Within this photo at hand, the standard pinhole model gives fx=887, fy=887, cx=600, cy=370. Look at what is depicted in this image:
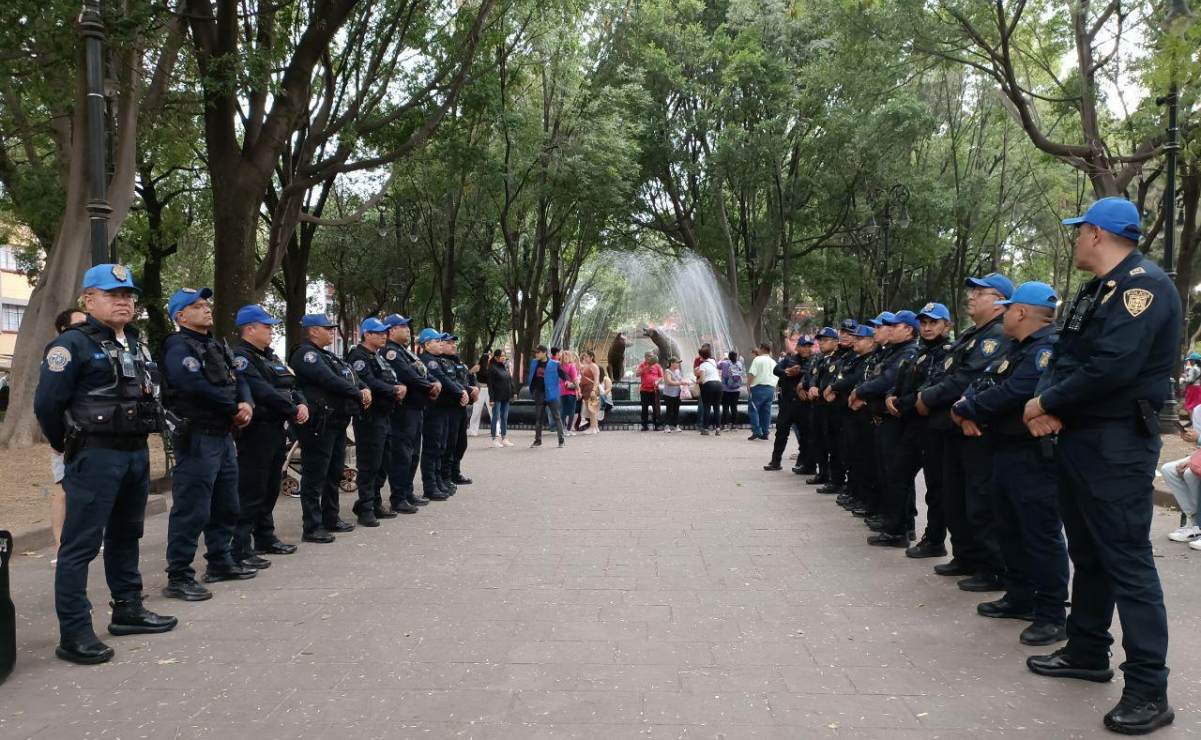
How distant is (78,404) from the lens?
4.72 meters

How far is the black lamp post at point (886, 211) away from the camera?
25.2 metres

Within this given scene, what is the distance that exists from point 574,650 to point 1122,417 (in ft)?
9.36

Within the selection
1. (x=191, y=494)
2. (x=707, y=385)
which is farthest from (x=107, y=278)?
(x=707, y=385)

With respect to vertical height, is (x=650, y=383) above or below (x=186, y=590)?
above

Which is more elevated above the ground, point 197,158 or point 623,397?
point 197,158

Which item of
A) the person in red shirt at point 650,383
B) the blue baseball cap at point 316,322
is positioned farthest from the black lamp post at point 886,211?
the blue baseball cap at point 316,322

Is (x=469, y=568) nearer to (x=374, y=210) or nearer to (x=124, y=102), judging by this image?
(x=124, y=102)

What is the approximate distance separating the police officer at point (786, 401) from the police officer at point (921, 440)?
4.81 meters

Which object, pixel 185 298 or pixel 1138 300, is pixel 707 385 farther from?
pixel 1138 300

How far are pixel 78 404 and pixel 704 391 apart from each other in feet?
49.3

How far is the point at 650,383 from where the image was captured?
20312 mm

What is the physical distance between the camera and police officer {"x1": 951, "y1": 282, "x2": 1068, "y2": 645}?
16.2 feet

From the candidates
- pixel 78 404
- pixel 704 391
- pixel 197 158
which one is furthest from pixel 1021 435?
pixel 197 158

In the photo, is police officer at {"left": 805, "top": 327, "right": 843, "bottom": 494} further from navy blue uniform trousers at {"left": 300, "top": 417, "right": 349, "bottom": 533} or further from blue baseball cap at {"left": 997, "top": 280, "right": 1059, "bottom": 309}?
navy blue uniform trousers at {"left": 300, "top": 417, "right": 349, "bottom": 533}
